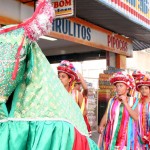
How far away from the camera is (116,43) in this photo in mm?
10469

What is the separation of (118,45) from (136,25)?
6.27ft

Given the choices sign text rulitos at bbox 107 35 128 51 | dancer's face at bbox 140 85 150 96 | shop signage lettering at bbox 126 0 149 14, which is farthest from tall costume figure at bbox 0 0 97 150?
sign text rulitos at bbox 107 35 128 51

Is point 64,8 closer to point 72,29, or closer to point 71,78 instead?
point 71,78

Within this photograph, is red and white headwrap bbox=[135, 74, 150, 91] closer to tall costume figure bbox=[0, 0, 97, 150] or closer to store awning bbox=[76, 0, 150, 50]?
store awning bbox=[76, 0, 150, 50]

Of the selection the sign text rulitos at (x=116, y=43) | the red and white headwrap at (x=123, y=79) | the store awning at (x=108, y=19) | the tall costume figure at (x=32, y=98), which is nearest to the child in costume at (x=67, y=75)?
the red and white headwrap at (x=123, y=79)

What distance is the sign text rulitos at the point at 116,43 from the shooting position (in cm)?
1005

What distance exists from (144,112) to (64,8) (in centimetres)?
239

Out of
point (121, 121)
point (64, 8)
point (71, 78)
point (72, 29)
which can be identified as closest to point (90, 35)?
point (72, 29)

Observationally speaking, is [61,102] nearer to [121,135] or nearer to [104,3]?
[121,135]

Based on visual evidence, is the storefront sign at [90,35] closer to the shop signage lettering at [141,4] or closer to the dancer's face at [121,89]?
the shop signage lettering at [141,4]

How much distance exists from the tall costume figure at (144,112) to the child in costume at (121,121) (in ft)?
0.70

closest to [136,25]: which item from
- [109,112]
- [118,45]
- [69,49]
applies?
[118,45]

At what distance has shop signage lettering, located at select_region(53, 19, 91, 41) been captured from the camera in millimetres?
7498

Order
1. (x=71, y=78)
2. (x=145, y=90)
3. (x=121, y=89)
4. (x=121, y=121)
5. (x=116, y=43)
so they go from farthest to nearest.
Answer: (x=116, y=43) < (x=145, y=90) < (x=71, y=78) < (x=121, y=89) < (x=121, y=121)
